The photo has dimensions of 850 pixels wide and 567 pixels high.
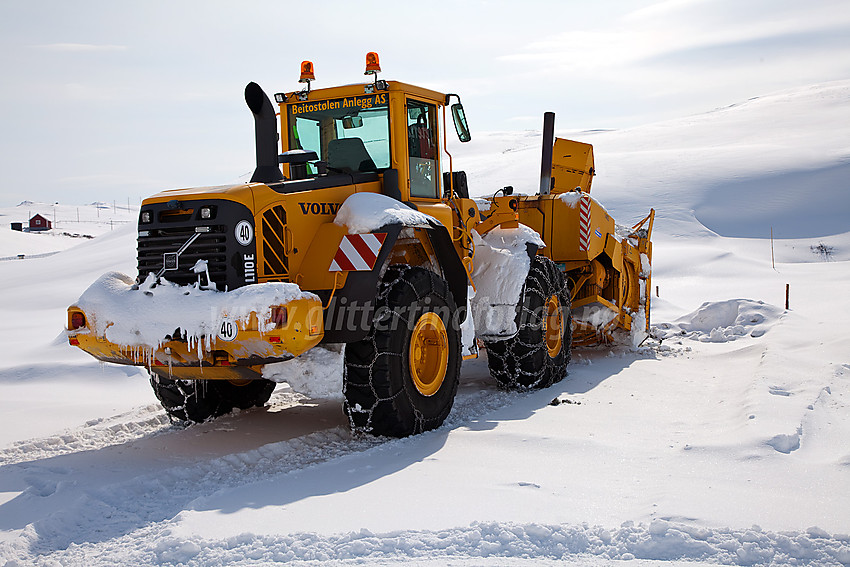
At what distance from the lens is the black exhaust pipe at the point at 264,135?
5871 mm

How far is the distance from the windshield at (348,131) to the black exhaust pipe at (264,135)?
751 millimetres

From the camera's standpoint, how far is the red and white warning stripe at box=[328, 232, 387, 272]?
548cm

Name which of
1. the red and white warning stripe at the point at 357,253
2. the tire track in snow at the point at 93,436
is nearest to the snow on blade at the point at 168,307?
the red and white warning stripe at the point at 357,253

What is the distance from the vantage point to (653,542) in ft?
11.5


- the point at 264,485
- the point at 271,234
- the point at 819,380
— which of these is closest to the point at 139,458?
the point at 264,485

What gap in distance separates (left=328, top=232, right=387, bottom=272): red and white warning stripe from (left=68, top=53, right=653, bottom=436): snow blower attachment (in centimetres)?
1

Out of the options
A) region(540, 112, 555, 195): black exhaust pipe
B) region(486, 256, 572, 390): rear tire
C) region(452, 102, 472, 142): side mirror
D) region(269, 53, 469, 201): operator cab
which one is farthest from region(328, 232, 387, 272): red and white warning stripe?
region(540, 112, 555, 195): black exhaust pipe

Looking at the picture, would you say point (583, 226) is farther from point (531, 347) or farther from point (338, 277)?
point (338, 277)

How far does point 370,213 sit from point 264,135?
1090mm

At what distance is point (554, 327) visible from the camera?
866 centimetres

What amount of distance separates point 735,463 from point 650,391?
3093 mm

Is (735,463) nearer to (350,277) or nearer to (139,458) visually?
(350,277)

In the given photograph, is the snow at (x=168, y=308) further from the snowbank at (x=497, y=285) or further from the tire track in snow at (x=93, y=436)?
the snowbank at (x=497, y=285)

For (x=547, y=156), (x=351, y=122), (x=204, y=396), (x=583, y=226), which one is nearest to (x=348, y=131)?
(x=351, y=122)
